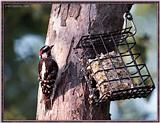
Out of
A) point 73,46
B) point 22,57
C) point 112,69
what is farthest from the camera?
point 22,57

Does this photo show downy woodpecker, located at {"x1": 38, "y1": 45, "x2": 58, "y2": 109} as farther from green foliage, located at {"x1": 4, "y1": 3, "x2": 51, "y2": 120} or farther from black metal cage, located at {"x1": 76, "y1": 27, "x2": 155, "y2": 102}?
green foliage, located at {"x1": 4, "y1": 3, "x2": 51, "y2": 120}

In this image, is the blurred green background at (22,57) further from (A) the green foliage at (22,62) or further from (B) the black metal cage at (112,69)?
(B) the black metal cage at (112,69)

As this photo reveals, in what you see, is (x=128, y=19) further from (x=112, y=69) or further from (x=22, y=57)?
(x=22, y=57)

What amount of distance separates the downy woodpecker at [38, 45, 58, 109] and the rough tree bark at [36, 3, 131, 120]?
3 centimetres

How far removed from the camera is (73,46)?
12.9 ft

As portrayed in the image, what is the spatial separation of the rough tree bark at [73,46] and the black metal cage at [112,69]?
0.06 m

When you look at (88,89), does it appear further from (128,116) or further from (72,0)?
(128,116)

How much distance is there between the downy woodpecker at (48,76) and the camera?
3920 mm

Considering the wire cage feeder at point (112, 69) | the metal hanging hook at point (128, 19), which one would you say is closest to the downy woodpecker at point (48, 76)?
the wire cage feeder at point (112, 69)

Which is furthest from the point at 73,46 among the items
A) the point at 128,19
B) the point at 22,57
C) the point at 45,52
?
the point at 22,57

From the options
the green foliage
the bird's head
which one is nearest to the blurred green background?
the green foliage

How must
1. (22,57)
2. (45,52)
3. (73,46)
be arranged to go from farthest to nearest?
1. (22,57)
2. (45,52)
3. (73,46)

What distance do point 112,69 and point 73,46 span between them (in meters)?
0.30

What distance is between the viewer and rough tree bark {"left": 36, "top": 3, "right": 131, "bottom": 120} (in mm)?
3861
